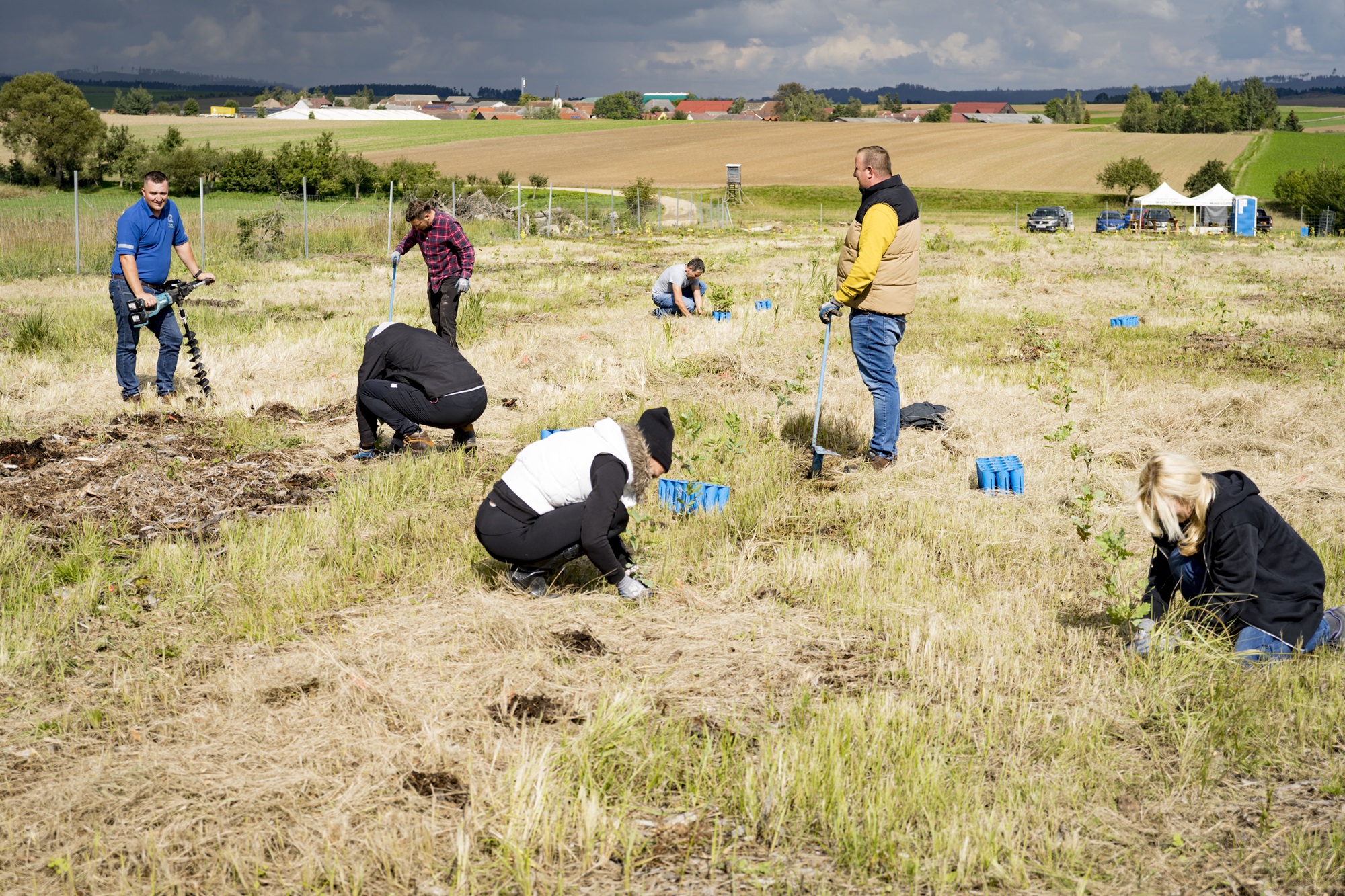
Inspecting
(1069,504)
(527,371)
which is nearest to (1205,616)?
(1069,504)

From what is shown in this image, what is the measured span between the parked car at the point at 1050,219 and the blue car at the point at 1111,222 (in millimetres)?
1111

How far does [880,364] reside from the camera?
701cm

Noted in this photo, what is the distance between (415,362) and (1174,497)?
482cm

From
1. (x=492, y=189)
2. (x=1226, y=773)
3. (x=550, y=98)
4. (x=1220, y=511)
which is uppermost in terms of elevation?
(x=550, y=98)

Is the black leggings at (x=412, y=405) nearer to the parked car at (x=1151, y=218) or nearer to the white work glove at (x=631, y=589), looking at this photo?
the white work glove at (x=631, y=589)

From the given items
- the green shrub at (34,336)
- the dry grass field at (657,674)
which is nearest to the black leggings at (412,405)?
the dry grass field at (657,674)

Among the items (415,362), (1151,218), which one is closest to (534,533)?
(415,362)

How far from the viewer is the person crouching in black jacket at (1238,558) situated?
13.3ft

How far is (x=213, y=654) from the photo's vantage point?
14.4 ft

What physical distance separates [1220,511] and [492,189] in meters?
35.7

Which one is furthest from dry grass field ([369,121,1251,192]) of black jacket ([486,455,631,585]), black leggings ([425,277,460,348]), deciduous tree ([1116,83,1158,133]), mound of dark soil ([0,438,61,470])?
black jacket ([486,455,631,585])

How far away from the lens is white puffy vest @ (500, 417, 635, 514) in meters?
4.66

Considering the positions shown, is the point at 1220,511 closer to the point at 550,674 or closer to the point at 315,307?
the point at 550,674

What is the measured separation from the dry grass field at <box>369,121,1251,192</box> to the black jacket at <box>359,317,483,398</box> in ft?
163
